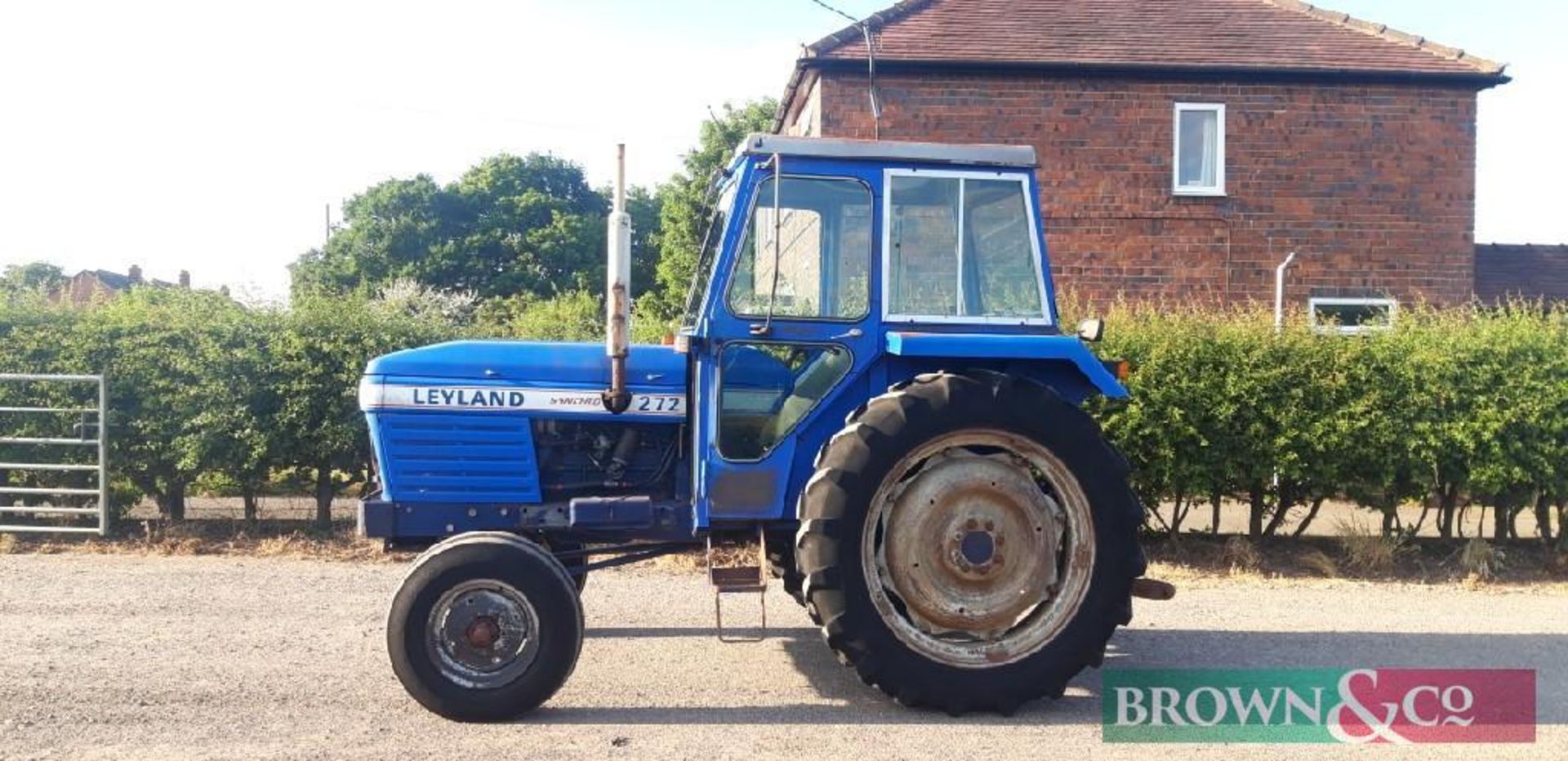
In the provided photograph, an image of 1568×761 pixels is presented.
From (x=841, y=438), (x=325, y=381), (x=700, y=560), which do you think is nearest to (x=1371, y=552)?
(x=700, y=560)

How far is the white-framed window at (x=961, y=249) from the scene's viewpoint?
5051 mm

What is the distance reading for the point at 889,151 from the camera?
16.5ft

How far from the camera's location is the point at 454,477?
16.6ft

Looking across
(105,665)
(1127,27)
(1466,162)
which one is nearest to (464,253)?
(1127,27)

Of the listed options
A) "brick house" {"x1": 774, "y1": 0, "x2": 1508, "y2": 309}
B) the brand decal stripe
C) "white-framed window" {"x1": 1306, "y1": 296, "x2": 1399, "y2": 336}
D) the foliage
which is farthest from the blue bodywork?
the foliage

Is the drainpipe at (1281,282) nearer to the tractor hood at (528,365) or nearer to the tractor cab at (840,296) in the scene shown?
the tractor cab at (840,296)

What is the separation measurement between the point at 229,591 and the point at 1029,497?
17.5 feet

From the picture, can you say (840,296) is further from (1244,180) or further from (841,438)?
(1244,180)

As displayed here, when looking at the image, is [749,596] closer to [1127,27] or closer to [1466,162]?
[1127,27]

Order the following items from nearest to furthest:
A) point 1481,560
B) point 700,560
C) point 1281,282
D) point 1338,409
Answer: point 700,560, point 1338,409, point 1481,560, point 1281,282

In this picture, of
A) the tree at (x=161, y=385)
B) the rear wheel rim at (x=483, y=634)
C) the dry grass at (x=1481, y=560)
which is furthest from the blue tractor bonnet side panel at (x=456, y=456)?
the dry grass at (x=1481, y=560)

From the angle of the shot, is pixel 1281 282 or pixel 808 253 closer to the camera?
pixel 808 253

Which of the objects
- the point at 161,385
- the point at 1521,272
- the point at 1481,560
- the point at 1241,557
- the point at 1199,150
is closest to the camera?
the point at 1481,560

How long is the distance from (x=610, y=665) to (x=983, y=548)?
1980 millimetres
